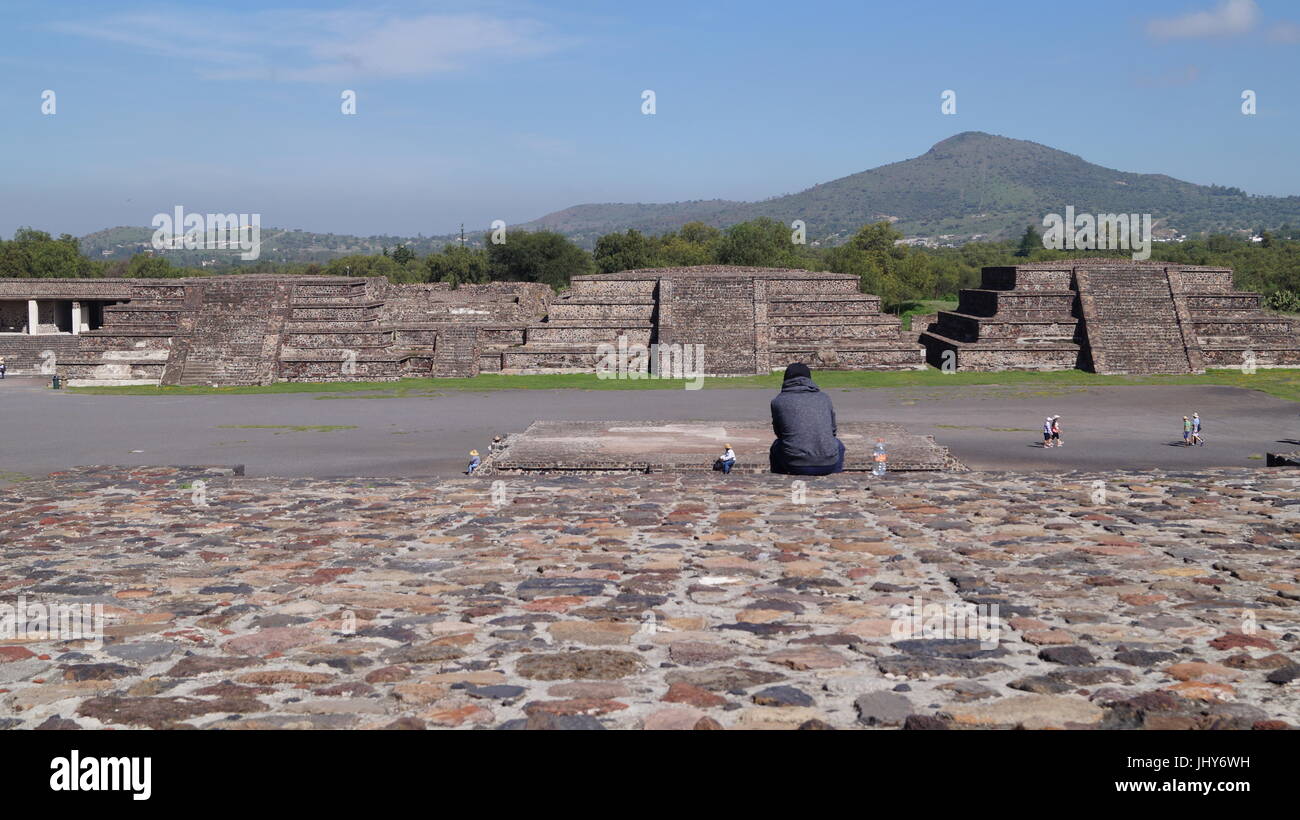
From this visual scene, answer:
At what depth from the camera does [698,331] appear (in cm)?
3447

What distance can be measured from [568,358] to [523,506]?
25.5m

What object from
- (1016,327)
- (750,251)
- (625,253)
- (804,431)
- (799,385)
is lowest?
(804,431)

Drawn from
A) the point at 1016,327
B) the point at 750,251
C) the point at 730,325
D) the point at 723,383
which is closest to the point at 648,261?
the point at 750,251

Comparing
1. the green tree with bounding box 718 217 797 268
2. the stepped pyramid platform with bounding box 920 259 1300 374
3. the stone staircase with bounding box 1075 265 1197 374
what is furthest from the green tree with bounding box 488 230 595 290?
the stone staircase with bounding box 1075 265 1197 374

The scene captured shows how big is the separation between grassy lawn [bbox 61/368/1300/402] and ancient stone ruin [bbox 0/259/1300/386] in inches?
39.2

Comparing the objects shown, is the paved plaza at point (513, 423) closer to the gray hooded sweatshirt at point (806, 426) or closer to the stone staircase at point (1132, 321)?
the stone staircase at point (1132, 321)

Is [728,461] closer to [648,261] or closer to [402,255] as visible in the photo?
[648,261]

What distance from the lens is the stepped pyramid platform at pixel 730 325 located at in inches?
1323

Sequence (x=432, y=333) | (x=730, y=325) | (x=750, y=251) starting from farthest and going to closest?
(x=750, y=251)
(x=432, y=333)
(x=730, y=325)

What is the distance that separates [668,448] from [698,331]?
18.8 m

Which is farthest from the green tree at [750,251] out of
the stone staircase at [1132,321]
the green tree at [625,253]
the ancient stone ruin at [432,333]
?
the stone staircase at [1132,321]
